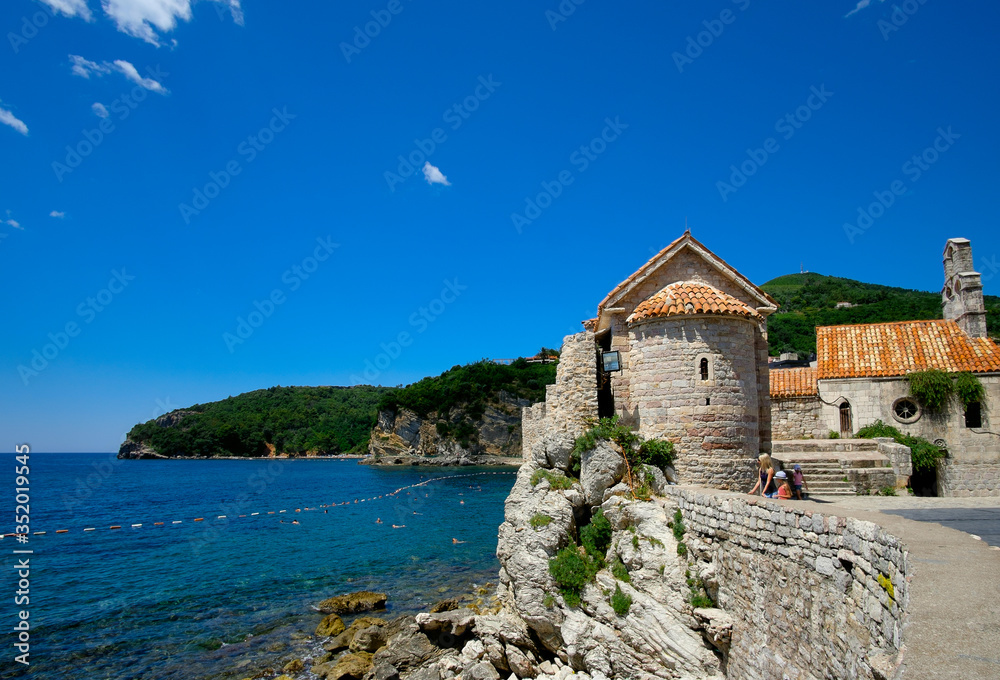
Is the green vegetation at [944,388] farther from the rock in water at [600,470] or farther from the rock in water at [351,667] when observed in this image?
the rock in water at [351,667]

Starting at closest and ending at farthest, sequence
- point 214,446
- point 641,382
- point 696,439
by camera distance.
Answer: point 696,439
point 641,382
point 214,446

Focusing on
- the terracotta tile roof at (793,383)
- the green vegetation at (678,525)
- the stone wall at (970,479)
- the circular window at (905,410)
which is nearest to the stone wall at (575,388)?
the green vegetation at (678,525)

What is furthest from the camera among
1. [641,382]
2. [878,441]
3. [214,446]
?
[214,446]

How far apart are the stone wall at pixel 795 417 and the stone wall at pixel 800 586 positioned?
14.6 meters

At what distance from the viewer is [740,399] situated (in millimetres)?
13062

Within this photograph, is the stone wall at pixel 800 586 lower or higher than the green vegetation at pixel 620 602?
higher

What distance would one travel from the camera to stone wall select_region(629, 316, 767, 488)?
12734 millimetres

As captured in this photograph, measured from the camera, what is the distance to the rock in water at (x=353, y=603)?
62.6 ft

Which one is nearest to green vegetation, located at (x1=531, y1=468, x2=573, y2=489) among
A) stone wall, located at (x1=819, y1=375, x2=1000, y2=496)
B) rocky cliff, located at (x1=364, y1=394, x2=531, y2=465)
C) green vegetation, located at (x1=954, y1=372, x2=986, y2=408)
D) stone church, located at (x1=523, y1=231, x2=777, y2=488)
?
stone church, located at (x1=523, y1=231, x2=777, y2=488)

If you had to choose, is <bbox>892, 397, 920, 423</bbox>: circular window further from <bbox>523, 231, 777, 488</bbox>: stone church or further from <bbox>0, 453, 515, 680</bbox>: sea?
<bbox>0, 453, 515, 680</bbox>: sea

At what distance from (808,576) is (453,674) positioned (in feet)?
31.9

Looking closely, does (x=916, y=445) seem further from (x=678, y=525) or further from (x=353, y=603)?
(x=353, y=603)

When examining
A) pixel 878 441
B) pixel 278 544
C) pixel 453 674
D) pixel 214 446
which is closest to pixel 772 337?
pixel 878 441

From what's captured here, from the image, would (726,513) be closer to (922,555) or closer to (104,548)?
(922,555)
